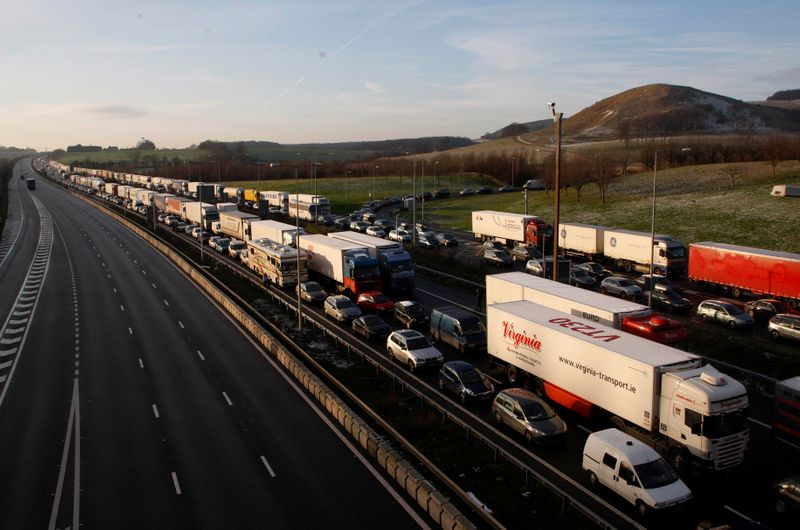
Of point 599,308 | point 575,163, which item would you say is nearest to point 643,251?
point 599,308

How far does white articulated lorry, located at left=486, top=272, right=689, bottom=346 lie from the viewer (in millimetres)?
24328

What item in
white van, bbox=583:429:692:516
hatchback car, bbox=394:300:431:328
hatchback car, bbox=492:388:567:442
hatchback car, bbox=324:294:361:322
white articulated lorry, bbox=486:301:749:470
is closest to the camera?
white van, bbox=583:429:692:516

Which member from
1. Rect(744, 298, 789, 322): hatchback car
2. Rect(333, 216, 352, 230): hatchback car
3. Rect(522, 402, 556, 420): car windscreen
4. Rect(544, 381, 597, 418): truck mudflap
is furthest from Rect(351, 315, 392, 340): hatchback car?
Rect(333, 216, 352, 230): hatchback car

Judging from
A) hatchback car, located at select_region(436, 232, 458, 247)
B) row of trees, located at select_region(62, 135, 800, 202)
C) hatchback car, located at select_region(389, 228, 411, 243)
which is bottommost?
hatchback car, located at select_region(436, 232, 458, 247)

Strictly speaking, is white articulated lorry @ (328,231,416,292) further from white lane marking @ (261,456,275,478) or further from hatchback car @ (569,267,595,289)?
white lane marking @ (261,456,275,478)

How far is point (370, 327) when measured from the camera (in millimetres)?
32375

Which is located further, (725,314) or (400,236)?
(400,236)

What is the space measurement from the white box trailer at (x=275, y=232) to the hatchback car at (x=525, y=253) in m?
18.3

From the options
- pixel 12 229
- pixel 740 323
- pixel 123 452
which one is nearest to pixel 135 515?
pixel 123 452

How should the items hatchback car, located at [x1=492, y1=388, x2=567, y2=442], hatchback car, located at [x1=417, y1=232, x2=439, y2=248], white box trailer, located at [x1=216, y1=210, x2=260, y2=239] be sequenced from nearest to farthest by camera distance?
hatchback car, located at [x1=492, y1=388, x2=567, y2=442]
hatchback car, located at [x1=417, y1=232, x2=439, y2=248]
white box trailer, located at [x1=216, y1=210, x2=260, y2=239]

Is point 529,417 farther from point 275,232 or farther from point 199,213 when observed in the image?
point 199,213

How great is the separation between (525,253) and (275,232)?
836 inches

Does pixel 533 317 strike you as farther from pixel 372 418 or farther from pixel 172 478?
pixel 172 478

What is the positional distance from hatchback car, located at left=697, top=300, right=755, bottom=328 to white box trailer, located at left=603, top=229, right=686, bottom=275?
9331mm
